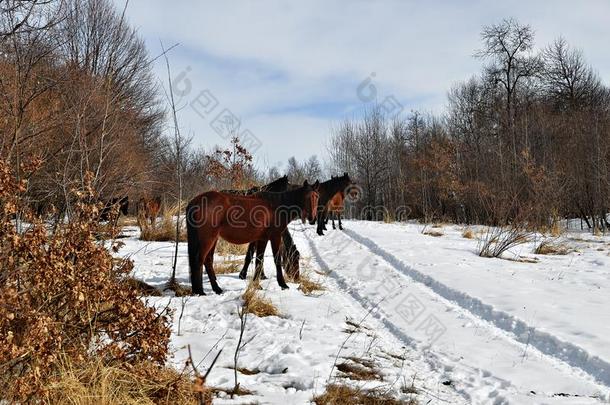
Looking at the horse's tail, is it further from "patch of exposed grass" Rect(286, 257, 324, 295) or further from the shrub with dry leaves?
the shrub with dry leaves

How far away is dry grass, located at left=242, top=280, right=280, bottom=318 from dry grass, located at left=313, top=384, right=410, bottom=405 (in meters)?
2.07

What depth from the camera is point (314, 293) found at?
6.68 m

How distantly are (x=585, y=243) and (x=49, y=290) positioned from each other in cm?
1485

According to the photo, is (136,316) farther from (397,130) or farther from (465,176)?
(397,130)

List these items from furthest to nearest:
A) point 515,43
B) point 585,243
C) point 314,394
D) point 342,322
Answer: point 515,43, point 585,243, point 342,322, point 314,394

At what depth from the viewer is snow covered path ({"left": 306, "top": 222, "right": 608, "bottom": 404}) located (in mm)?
3586

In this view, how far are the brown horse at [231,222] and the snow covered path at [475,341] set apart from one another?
1.58m

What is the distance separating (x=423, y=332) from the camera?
511 centimetres

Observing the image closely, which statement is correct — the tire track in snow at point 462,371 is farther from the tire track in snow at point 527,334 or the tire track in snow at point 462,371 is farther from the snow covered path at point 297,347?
the tire track in snow at point 527,334

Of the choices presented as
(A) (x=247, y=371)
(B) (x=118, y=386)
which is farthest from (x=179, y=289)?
(B) (x=118, y=386)

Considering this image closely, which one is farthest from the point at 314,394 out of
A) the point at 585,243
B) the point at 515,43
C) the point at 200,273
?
the point at 515,43

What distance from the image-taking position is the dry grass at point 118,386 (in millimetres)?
2525

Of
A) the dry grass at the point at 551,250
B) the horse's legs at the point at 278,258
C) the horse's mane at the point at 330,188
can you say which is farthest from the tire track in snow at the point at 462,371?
the dry grass at the point at 551,250

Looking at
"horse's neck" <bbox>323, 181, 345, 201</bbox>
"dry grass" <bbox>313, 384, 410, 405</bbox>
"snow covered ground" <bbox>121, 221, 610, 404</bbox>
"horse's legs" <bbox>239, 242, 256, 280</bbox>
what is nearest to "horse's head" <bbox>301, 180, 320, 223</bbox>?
"horse's legs" <bbox>239, 242, 256, 280</bbox>
